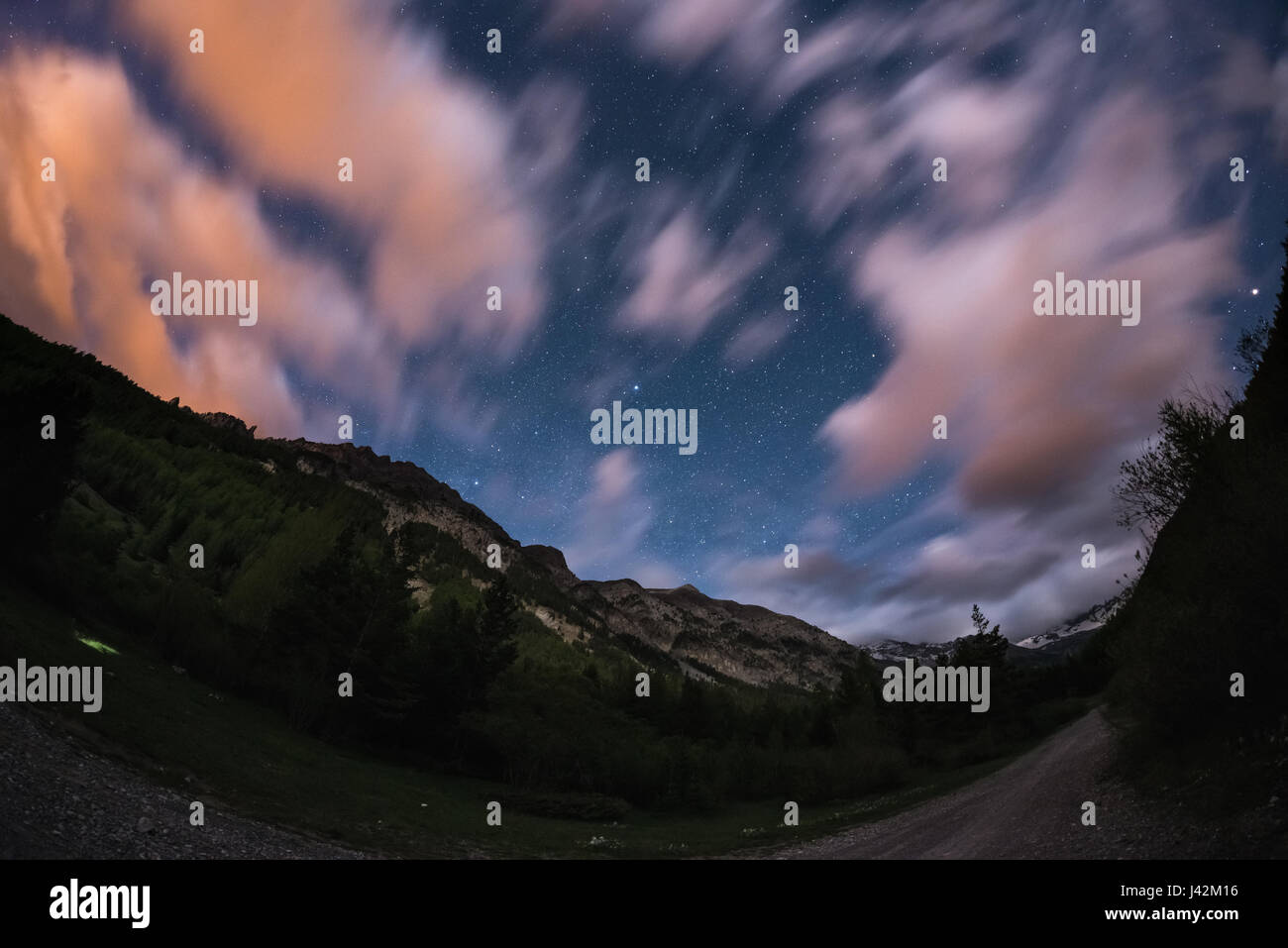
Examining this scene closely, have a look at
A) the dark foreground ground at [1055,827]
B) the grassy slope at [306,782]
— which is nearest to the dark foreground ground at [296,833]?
the dark foreground ground at [1055,827]

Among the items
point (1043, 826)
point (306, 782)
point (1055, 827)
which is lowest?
point (306, 782)

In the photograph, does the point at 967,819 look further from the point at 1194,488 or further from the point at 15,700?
the point at 15,700

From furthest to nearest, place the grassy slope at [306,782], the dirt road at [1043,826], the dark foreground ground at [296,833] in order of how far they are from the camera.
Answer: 1. the grassy slope at [306,782]
2. the dirt road at [1043,826]
3. the dark foreground ground at [296,833]

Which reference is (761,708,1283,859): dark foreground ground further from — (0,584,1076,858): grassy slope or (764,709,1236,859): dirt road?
(0,584,1076,858): grassy slope

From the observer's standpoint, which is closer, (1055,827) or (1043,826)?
(1055,827)

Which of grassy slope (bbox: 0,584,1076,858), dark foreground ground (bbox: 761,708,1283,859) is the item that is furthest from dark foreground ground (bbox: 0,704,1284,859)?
grassy slope (bbox: 0,584,1076,858)

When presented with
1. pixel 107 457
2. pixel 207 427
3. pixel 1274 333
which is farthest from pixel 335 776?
pixel 207 427

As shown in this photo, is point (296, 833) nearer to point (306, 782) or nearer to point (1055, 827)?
point (306, 782)

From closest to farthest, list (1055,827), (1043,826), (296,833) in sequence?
(1055,827) < (1043,826) < (296,833)

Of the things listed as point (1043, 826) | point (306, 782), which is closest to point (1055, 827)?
point (1043, 826)

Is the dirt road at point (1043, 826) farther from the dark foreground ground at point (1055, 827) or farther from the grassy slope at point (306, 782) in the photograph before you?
the grassy slope at point (306, 782)

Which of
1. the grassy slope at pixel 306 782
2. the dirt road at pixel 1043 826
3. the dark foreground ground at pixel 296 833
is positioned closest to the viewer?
the dark foreground ground at pixel 296 833
